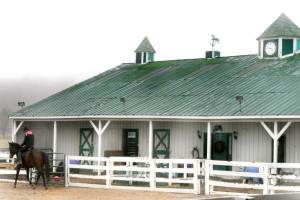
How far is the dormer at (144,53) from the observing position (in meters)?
33.1

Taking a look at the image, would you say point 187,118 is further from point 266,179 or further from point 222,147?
point 266,179

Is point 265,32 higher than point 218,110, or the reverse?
point 265,32

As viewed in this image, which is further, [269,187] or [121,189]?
[121,189]

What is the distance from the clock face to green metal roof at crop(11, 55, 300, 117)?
576 millimetres

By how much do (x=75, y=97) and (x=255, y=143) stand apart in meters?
10.7

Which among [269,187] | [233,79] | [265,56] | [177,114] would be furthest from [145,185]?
[265,56]

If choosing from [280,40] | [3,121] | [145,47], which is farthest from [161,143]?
[3,121]

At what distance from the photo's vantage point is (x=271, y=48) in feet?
85.1

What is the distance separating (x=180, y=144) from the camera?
2306 centimetres

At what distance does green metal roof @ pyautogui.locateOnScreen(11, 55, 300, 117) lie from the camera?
20625 millimetres

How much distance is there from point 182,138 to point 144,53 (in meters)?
11.2

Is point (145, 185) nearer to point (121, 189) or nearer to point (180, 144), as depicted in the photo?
point (121, 189)

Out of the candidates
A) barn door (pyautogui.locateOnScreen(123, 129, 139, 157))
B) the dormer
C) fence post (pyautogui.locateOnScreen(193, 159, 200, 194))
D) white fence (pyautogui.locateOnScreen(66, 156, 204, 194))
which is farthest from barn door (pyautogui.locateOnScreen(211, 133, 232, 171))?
the dormer

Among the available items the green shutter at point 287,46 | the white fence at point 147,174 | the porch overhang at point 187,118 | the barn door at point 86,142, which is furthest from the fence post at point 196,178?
the green shutter at point 287,46
